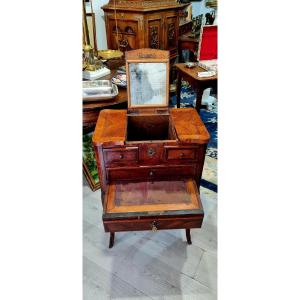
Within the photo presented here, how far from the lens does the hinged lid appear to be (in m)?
1.52

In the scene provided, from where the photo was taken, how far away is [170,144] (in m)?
1.38

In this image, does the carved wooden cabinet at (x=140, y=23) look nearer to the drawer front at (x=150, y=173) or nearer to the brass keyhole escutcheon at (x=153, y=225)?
the drawer front at (x=150, y=173)

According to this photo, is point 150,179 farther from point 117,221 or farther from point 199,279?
point 199,279

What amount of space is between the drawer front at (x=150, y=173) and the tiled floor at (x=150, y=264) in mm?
504

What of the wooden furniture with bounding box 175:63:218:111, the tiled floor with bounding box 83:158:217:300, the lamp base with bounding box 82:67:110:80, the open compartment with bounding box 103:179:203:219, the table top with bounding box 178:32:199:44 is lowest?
the tiled floor with bounding box 83:158:217:300

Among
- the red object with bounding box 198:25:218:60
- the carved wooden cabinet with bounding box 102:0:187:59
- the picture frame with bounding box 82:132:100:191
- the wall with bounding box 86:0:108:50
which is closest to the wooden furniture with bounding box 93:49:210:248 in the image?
the picture frame with bounding box 82:132:100:191

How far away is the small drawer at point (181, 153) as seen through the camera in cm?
141

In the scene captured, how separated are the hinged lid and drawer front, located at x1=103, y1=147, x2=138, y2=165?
33cm

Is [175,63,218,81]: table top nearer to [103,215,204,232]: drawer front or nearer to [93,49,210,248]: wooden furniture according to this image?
[93,49,210,248]: wooden furniture

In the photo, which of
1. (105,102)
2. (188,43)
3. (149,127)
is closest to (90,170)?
(105,102)

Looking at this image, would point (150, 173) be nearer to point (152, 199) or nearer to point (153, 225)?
point (152, 199)

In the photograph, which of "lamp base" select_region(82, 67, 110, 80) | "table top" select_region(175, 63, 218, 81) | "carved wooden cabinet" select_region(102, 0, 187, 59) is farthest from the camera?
"carved wooden cabinet" select_region(102, 0, 187, 59)

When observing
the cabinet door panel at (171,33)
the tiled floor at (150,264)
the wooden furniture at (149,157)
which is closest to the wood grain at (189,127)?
the wooden furniture at (149,157)
